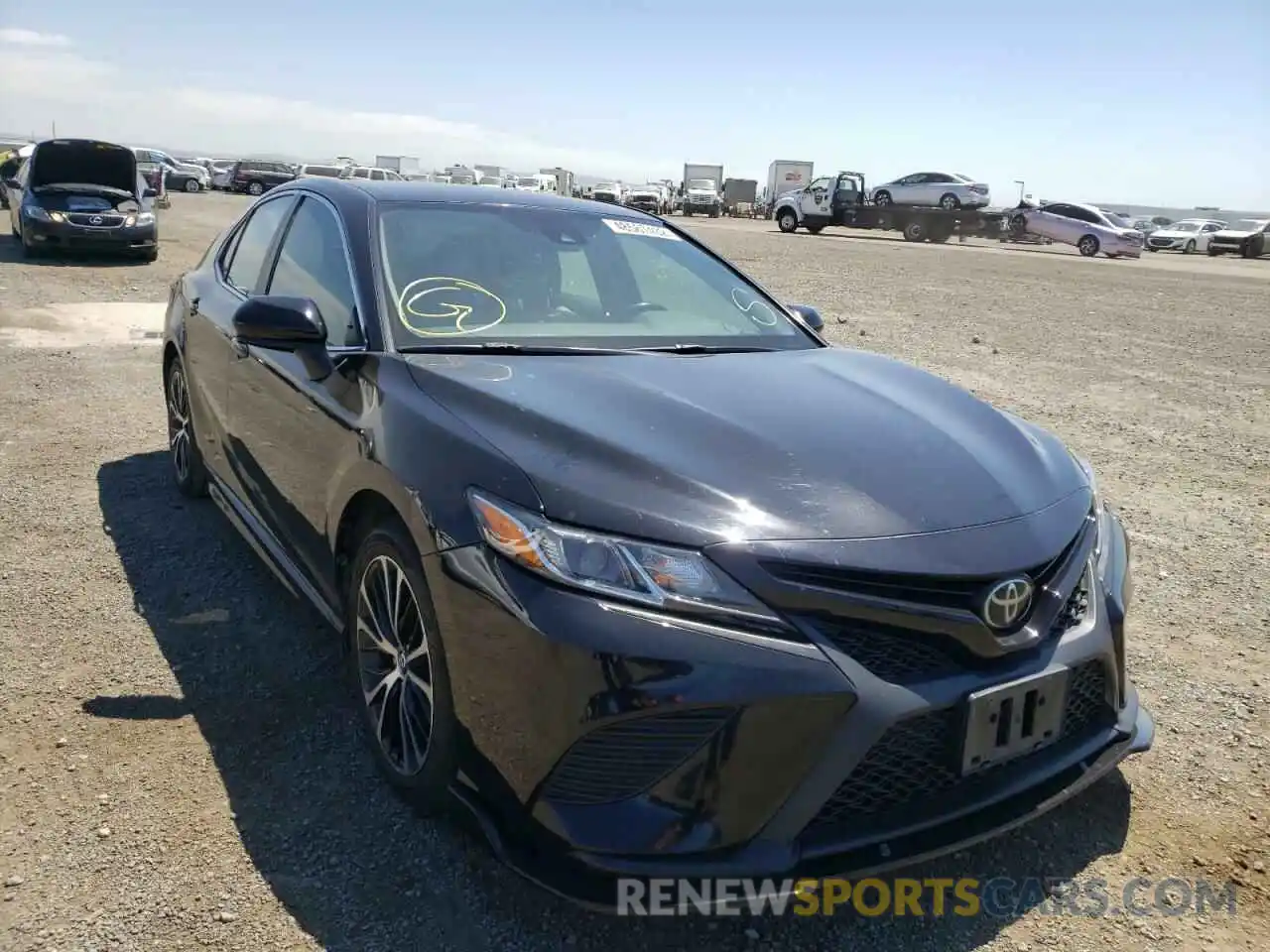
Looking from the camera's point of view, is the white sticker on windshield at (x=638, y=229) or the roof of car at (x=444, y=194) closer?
the roof of car at (x=444, y=194)

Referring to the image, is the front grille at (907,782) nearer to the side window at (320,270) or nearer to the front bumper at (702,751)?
the front bumper at (702,751)

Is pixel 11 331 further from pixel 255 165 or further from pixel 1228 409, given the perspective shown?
pixel 255 165

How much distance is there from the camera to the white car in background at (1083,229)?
31.4 m

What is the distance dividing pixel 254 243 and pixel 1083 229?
3290 cm

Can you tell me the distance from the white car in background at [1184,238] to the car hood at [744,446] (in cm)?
4475

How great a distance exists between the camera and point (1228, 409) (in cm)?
815

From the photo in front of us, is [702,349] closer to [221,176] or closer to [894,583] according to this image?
[894,583]

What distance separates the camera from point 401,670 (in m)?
2.63

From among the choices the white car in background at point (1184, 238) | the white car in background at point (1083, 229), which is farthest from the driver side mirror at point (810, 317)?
the white car in background at point (1184, 238)

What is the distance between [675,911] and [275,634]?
88.9 inches

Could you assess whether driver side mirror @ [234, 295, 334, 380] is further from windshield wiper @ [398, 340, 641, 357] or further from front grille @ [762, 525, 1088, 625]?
front grille @ [762, 525, 1088, 625]

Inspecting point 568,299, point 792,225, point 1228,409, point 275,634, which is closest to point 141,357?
point 275,634

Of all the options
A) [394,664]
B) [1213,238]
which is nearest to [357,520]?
[394,664]

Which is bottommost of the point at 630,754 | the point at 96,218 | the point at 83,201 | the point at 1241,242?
the point at 630,754
